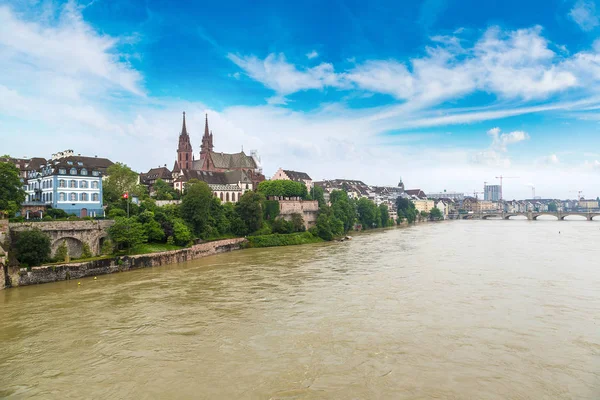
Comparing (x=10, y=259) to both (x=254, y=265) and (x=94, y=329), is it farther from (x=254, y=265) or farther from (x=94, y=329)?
(x=254, y=265)

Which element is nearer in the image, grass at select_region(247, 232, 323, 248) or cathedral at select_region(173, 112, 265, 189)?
grass at select_region(247, 232, 323, 248)

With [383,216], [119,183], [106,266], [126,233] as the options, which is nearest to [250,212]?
[119,183]

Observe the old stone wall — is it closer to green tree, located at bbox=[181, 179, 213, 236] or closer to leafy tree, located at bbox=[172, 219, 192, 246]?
green tree, located at bbox=[181, 179, 213, 236]

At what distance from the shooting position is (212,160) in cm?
7031

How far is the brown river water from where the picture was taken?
11398 millimetres

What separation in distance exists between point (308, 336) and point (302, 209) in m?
42.0

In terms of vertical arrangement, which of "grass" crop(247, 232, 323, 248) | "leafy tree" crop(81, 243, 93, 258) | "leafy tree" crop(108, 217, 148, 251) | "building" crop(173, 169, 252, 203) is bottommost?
"grass" crop(247, 232, 323, 248)

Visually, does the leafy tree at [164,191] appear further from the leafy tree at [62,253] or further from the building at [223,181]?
the leafy tree at [62,253]

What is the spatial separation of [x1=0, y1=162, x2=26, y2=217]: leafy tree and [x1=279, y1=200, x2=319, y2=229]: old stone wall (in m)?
30.1

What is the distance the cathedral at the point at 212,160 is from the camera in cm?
6956

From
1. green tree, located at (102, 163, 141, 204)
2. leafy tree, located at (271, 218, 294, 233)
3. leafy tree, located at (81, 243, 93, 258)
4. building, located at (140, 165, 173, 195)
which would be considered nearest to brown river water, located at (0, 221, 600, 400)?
leafy tree, located at (81, 243, 93, 258)

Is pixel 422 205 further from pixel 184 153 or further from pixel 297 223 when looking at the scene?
pixel 297 223

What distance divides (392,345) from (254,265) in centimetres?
1910

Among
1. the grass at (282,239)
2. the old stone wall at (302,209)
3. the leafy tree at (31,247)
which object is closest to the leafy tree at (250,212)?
the grass at (282,239)
